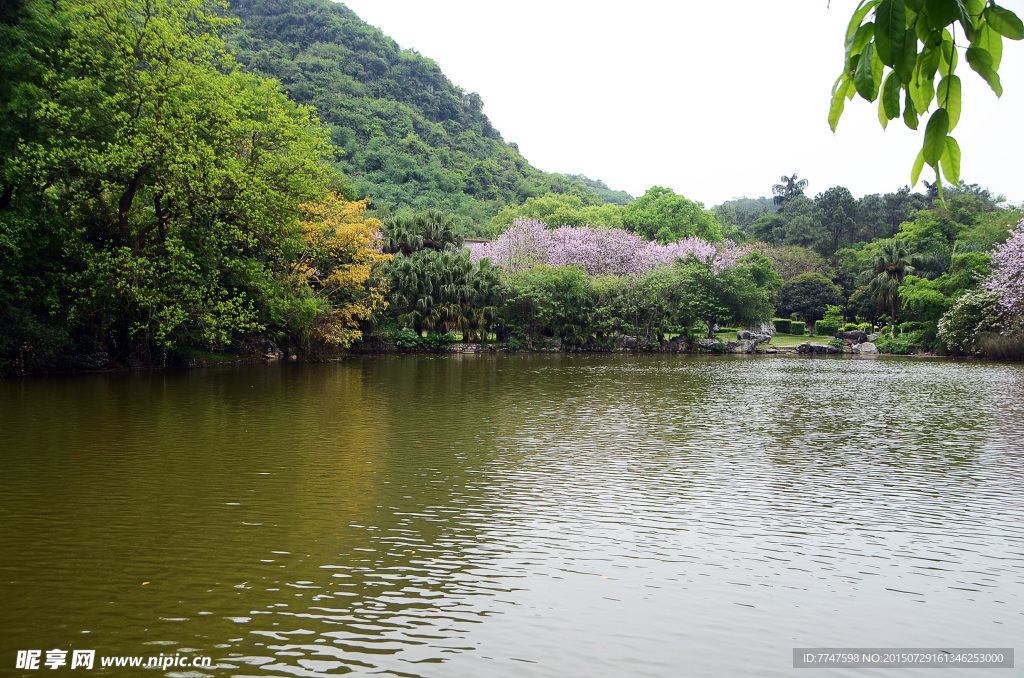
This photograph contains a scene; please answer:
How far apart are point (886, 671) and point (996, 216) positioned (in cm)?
6057

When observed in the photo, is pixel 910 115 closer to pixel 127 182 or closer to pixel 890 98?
pixel 890 98

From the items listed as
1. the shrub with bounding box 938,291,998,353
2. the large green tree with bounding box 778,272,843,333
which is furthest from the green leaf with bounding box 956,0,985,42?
the large green tree with bounding box 778,272,843,333

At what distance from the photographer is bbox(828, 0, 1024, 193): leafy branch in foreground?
5.65 feet

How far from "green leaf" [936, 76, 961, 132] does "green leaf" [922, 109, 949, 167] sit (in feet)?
0.11

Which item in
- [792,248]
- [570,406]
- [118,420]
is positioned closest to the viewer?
[118,420]

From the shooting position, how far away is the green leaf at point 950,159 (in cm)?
184

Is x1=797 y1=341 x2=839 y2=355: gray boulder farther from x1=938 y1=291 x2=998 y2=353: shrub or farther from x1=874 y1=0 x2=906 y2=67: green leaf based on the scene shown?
x1=874 y1=0 x2=906 y2=67: green leaf

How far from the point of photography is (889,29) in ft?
5.60

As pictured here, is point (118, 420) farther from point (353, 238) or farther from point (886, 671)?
point (353, 238)

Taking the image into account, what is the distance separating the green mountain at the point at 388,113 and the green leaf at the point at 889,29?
204 feet

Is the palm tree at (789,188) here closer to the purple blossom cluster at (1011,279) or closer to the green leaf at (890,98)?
the purple blossom cluster at (1011,279)

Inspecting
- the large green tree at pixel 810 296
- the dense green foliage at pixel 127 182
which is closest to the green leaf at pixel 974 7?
the dense green foliage at pixel 127 182

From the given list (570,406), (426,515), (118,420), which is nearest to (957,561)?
(426,515)

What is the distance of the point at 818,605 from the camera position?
4.93 m
